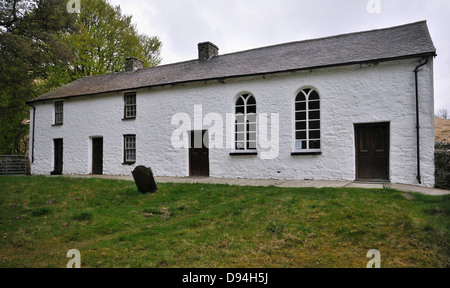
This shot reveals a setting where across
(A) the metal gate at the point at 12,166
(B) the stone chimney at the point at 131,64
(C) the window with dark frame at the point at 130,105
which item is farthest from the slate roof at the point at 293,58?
(A) the metal gate at the point at 12,166

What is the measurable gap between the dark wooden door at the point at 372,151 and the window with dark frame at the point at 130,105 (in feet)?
39.3

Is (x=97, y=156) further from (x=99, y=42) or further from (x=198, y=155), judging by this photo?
(x=99, y=42)

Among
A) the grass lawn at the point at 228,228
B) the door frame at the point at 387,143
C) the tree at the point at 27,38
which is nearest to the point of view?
the grass lawn at the point at 228,228

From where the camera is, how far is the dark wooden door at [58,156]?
2052 cm

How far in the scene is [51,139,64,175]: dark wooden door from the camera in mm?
20516

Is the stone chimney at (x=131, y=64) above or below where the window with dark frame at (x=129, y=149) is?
above

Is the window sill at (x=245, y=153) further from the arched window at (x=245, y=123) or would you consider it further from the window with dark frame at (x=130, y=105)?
the window with dark frame at (x=130, y=105)

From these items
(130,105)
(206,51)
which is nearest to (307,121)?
(206,51)

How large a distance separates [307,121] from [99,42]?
2122cm

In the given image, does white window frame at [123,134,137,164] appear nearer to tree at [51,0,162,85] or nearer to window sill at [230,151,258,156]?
window sill at [230,151,258,156]

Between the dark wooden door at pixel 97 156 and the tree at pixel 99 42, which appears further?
the tree at pixel 99 42

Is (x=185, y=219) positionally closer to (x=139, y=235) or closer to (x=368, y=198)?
(x=139, y=235)

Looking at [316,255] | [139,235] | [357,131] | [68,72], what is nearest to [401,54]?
[357,131]

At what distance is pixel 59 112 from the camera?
20922 millimetres
